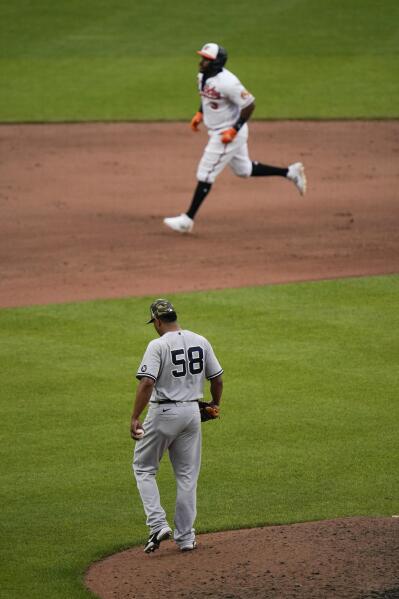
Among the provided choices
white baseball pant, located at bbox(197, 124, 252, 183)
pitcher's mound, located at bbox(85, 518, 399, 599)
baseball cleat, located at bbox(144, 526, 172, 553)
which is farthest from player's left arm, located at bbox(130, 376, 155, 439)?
white baseball pant, located at bbox(197, 124, 252, 183)

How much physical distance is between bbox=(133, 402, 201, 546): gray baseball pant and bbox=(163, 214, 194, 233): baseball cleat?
8.77 m

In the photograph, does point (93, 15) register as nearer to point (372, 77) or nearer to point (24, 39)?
point (24, 39)

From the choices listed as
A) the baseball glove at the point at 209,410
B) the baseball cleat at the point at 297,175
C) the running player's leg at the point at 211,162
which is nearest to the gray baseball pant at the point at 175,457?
the baseball glove at the point at 209,410

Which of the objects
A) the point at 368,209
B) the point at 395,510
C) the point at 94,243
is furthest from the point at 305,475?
the point at 368,209

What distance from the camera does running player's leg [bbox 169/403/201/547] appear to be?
8.09 metres

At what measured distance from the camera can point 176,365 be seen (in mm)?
8070

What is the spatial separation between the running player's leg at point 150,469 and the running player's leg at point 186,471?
0.33ft

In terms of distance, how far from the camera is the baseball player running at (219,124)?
16.2m

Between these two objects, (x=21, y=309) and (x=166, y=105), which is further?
(x=166, y=105)

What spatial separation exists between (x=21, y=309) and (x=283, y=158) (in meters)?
8.33

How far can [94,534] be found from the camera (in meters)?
8.53

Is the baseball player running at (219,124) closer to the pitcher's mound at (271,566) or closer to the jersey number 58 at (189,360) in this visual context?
the jersey number 58 at (189,360)

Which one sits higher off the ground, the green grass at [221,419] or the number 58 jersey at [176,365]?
the number 58 jersey at [176,365]

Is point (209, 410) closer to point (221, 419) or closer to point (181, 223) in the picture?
point (221, 419)
